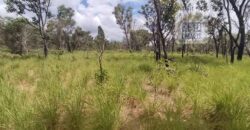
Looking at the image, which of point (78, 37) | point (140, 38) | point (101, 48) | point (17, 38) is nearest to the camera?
point (101, 48)

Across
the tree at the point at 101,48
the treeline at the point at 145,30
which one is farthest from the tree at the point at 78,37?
the tree at the point at 101,48

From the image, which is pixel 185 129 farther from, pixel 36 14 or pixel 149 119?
pixel 36 14

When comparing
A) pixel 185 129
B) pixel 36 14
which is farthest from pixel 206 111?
pixel 36 14

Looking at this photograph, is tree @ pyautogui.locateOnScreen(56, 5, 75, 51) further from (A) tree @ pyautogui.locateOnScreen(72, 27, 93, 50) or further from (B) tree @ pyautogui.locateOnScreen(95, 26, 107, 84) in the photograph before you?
(B) tree @ pyautogui.locateOnScreen(95, 26, 107, 84)

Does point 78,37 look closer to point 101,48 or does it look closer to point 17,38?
point 17,38

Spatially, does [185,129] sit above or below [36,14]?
below

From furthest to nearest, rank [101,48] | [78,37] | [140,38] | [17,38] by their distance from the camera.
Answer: [140,38]
[78,37]
[17,38]
[101,48]

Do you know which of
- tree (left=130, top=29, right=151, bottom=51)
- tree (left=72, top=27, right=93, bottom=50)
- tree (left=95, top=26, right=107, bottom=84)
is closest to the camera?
tree (left=95, top=26, right=107, bottom=84)

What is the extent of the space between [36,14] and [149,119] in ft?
103

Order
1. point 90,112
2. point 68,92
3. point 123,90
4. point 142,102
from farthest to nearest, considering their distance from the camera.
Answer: point 123,90 → point 142,102 → point 68,92 → point 90,112

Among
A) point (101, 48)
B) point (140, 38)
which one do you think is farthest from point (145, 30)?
point (101, 48)

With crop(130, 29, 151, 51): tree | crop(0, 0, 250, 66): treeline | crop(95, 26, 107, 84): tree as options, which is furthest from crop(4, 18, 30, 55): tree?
crop(95, 26, 107, 84): tree

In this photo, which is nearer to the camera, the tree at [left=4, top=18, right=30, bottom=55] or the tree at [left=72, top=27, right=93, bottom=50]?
the tree at [left=4, top=18, right=30, bottom=55]

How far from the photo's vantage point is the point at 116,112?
471cm
